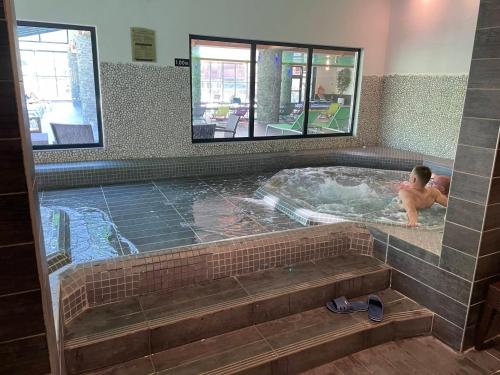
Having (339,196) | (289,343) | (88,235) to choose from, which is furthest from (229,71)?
(289,343)

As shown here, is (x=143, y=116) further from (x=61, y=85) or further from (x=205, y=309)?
(x=205, y=309)

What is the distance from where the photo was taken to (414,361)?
2.28 meters

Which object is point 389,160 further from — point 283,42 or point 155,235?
point 155,235

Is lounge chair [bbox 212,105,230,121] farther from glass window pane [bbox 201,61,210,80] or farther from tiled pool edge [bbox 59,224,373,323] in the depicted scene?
tiled pool edge [bbox 59,224,373,323]

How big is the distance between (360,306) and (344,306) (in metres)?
0.13

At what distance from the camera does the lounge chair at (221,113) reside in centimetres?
618

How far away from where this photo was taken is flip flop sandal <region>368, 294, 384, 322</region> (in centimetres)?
243

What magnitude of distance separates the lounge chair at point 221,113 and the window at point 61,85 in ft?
5.84

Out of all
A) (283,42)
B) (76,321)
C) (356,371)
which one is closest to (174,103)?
(283,42)

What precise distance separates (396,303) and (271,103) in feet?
15.5

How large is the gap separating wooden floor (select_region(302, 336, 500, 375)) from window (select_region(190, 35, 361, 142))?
434 cm

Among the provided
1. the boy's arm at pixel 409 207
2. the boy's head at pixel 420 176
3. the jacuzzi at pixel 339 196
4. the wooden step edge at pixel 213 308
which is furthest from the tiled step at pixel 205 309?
the boy's head at pixel 420 176

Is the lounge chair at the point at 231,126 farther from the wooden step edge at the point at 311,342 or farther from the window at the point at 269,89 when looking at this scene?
the wooden step edge at the point at 311,342

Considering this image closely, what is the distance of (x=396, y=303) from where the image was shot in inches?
104
